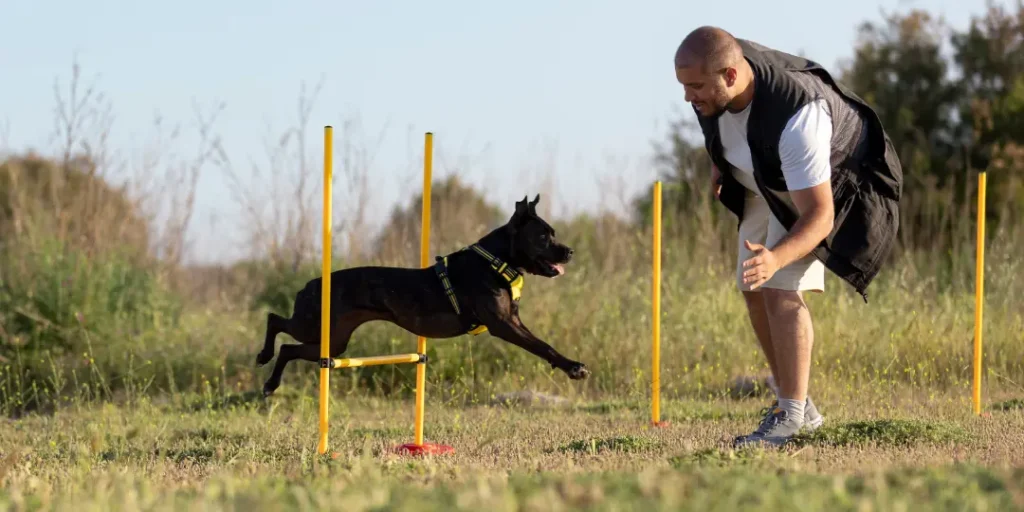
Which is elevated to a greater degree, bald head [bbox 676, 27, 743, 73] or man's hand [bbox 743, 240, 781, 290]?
bald head [bbox 676, 27, 743, 73]

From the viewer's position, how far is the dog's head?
5.00 metres

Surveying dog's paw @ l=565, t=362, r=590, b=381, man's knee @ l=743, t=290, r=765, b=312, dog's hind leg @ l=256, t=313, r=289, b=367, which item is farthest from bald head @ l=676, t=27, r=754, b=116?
dog's hind leg @ l=256, t=313, r=289, b=367

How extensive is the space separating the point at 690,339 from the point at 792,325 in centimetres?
355

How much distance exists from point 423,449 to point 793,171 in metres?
1.95

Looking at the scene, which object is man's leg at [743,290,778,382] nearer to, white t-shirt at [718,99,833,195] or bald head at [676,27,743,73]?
white t-shirt at [718,99,833,195]

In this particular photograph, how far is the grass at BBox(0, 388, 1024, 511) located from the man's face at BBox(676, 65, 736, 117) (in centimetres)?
140

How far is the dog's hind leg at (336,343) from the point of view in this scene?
5.21m

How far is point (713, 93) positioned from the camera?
465cm

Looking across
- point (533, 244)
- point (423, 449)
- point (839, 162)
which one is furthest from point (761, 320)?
point (423, 449)

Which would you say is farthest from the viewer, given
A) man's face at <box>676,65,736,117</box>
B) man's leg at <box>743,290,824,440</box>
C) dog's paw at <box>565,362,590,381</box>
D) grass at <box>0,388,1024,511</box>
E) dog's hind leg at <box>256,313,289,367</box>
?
dog's hind leg at <box>256,313,289,367</box>

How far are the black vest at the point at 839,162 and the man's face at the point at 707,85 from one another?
13 centimetres

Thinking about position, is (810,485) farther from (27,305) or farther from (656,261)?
(27,305)

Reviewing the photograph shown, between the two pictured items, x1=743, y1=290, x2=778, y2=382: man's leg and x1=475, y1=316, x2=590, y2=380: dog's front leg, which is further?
x1=743, y1=290, x2=778, y2=382: man's leg

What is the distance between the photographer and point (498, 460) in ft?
14.9
